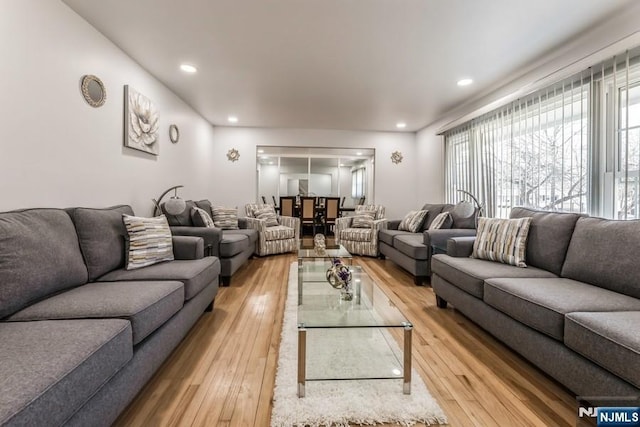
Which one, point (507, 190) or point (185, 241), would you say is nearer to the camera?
point (185, 241)

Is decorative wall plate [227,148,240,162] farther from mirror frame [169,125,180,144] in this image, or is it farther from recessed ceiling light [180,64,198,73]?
recessed ceiling light [180,64,198,73]

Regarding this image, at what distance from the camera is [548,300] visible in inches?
64.6

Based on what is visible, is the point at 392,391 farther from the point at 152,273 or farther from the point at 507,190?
the point at 507,190

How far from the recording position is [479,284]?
2152 millimetres

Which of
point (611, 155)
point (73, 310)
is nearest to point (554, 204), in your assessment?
point (611, 155)

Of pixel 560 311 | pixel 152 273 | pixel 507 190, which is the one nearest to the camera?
pixel 560 311

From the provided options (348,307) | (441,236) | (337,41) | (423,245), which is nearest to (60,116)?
(337,41)

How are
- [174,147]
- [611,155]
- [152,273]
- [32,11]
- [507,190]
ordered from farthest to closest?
[174,147] → [507,190] → [611,155] → [152,273] → [32,11]

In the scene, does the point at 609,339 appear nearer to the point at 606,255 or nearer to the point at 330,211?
the point at 606,255

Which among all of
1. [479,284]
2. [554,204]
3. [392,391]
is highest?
[554,204]

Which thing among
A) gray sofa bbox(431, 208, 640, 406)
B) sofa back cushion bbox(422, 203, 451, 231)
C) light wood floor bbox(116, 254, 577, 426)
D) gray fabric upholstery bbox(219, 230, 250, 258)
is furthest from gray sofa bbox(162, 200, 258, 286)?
sofa back cushion bbox(422, 203, 451, 231)

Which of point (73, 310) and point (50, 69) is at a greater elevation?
point (50, 69)

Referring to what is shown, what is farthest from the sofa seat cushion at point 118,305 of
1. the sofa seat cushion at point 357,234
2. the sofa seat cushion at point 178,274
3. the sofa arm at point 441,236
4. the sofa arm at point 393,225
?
the sofa arm at point 393,225

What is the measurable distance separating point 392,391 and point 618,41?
2.89m
